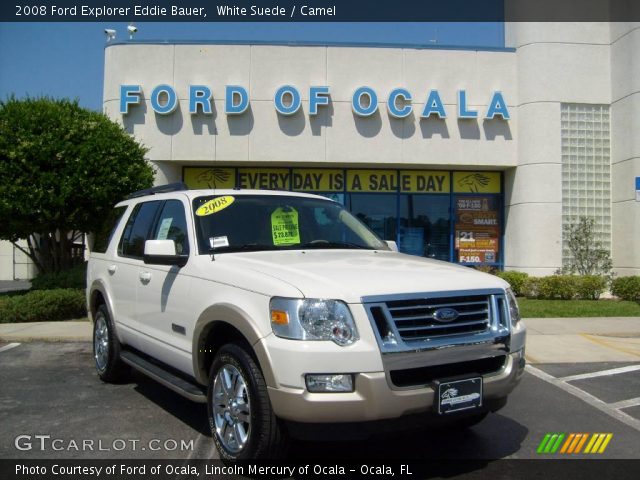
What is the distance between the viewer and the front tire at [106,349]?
582 cm

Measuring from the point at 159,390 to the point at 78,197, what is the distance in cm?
614

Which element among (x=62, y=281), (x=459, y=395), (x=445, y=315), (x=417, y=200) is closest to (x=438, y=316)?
(x=445, y=315)

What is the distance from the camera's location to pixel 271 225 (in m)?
4.79

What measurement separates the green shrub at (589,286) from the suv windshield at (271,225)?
10700mm

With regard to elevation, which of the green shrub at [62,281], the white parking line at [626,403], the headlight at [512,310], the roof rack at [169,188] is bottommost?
the white parking line at [626,403]

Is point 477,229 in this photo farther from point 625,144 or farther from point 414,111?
point 625,144

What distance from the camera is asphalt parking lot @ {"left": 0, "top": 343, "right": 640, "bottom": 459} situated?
13.8 feet

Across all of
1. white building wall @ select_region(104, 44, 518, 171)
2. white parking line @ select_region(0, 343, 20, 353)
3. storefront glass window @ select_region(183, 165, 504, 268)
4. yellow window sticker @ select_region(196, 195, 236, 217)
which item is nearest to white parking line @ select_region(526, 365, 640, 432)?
yellow window sticker @ select_region(196, 195, 236, 217)

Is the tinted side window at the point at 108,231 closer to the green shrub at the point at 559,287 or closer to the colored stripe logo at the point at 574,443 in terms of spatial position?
the colored stripe logo at the point at 574,443

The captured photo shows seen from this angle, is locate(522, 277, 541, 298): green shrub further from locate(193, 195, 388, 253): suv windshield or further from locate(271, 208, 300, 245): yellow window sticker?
locate(271, 208, 300, 245): yellow window sticker

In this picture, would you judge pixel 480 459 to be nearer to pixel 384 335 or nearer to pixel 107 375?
pixel 384 335

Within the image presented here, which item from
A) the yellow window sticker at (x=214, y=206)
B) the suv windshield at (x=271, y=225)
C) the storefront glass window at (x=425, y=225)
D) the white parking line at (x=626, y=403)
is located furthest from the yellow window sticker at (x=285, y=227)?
the storefront glass window at (x=425, y=225)

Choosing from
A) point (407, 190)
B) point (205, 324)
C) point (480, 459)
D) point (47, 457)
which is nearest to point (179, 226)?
point (205, 324)

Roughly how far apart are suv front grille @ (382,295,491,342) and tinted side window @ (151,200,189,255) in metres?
1.91
